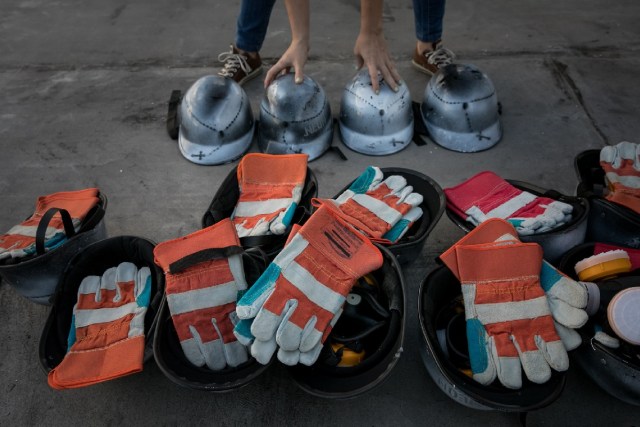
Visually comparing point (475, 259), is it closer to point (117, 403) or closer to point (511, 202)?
point (511, 202)

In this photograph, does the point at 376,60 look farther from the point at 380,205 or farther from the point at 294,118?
the point at 380,205

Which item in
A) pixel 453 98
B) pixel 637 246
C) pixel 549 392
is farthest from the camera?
pixel 453 98

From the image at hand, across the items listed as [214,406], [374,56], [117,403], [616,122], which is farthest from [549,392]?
[616,122]

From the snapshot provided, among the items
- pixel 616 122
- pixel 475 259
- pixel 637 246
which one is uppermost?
pixel 475 259

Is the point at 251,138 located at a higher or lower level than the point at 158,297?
lower

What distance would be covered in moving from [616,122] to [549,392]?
7.10 ft

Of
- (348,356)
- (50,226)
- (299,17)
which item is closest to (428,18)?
(299,17)

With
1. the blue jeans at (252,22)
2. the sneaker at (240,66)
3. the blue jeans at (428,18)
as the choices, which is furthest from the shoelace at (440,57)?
the sneaker at (240,66)

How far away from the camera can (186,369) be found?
1.49m

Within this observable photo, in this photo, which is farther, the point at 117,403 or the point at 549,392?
the point at 117,403

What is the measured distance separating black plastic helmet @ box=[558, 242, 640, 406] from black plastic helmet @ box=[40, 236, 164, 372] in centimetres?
147

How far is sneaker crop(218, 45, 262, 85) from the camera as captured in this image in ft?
10.7

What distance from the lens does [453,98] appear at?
2609 mm

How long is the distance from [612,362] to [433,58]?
2.31 m
